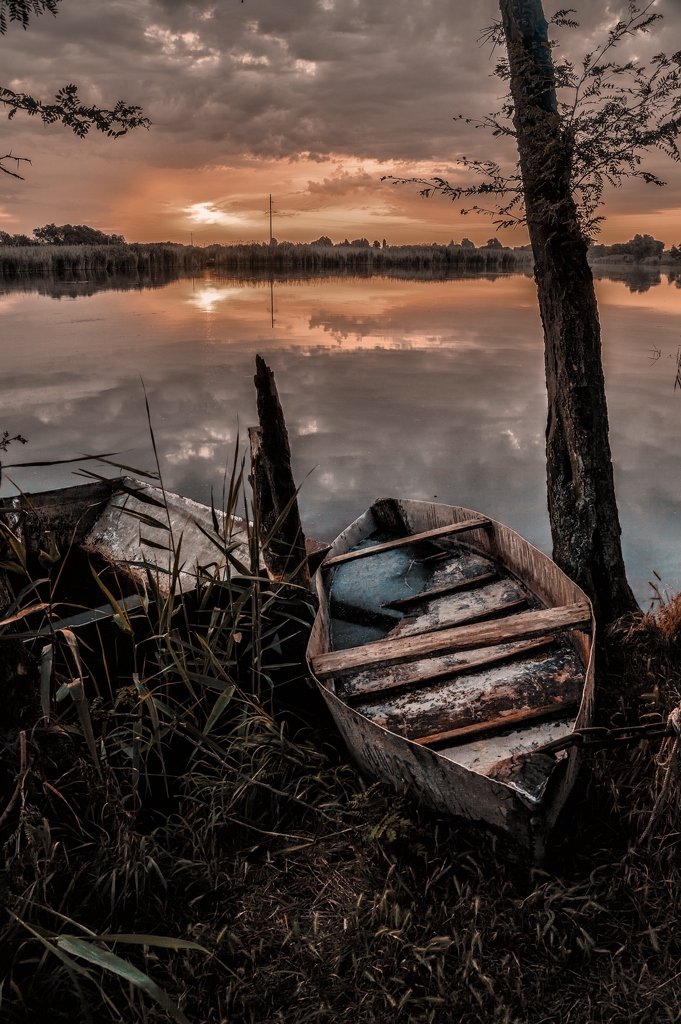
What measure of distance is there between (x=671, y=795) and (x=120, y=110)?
16.9ft

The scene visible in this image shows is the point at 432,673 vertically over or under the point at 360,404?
under

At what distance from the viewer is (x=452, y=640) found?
4039 millimetres

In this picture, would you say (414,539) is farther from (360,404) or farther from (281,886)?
(360,404)

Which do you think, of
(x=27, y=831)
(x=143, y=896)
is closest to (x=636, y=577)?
(x=143, y=896)

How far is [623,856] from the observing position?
2998mm

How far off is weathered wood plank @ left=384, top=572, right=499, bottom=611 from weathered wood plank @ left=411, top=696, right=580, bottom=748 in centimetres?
173

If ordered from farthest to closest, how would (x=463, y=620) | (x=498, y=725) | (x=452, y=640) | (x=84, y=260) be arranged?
(x=84, y=260)
(x=463, y=620)
(x=452, y=640)
(x=498, y=725)

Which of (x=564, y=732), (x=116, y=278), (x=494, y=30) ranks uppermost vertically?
(x=116, y=278)

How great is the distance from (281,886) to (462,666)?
1549 mm

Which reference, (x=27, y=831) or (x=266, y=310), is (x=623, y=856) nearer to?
(x=27, y=831)

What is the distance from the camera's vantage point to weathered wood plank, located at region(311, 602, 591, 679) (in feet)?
12.7

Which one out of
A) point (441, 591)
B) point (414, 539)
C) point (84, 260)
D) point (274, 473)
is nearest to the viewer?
point (274, 473)

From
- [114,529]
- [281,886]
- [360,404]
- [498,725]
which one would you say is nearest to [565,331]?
[498,725]

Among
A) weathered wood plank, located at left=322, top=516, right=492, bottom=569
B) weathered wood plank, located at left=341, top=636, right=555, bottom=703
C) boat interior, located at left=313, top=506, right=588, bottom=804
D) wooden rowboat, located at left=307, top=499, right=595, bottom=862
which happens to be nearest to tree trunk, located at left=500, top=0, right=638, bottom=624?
wooden rowboat, located at left=307, top=499, right=595, bottom=862
